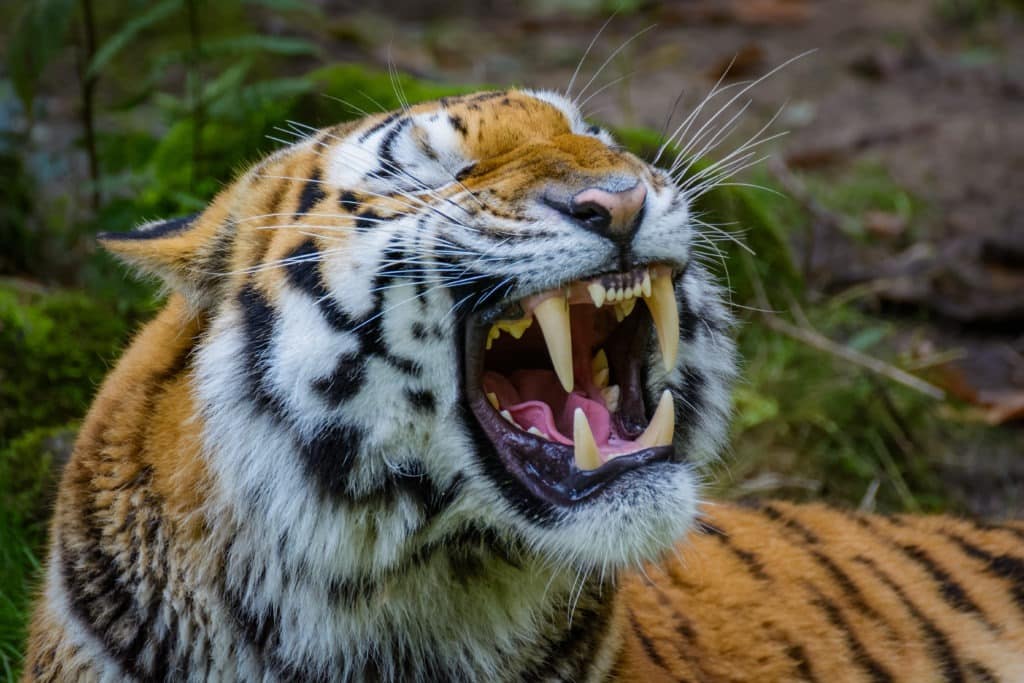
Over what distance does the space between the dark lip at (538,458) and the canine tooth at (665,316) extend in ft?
0.46

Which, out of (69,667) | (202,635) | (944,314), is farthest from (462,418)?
(944,314)

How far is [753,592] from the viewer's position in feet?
7.80

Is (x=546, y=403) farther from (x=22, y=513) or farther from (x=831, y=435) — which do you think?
(x=831, y=435)

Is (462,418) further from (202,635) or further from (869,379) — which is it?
(869,379)

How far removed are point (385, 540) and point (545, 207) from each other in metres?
Answer: 0.53

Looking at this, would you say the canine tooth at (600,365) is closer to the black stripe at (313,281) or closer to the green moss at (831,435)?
the black stripe at (313,281)

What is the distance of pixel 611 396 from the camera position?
1.88 meters

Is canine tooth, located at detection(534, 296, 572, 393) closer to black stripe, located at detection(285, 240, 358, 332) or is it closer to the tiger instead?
the tiger

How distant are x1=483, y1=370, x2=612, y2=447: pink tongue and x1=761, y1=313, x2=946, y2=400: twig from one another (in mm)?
2075

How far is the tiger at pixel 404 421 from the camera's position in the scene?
170 centimetres

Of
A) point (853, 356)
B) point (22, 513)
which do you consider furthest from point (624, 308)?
point (853, 356)

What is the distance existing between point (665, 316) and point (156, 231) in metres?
0.89

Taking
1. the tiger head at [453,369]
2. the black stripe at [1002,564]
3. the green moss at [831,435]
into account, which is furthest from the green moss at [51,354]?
the black stripe at [1002,564]

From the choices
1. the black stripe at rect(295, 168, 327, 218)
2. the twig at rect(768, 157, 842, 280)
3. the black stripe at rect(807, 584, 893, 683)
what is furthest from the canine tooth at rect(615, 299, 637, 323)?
the twig at rect(768, 157, 842, 280)
